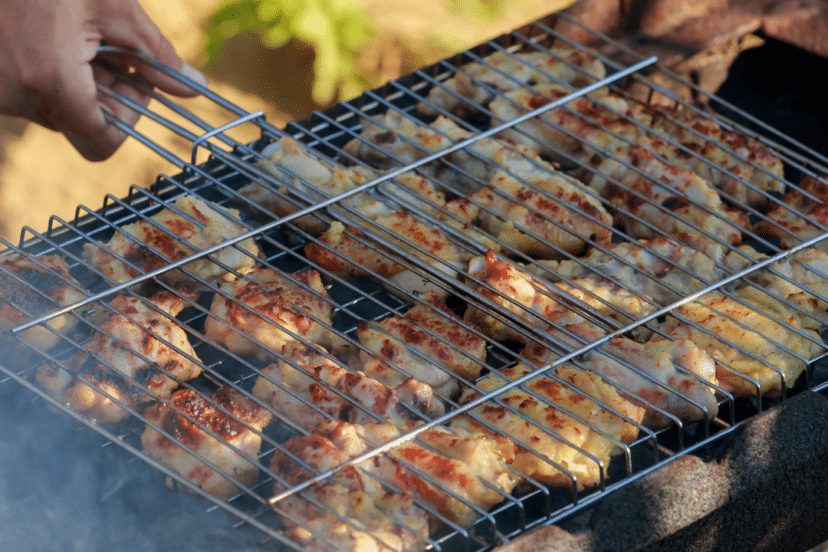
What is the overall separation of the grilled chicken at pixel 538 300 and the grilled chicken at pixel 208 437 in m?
0.89

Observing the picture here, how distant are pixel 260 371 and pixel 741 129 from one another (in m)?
2.47

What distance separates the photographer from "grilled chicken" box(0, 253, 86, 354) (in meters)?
2.89

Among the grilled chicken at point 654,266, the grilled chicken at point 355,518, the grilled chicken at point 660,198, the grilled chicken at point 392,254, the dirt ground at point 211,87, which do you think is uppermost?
the grilled chicken at point 660,198

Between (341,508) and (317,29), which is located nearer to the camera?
(341,508)

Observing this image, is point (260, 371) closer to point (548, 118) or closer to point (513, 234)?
point (513, 234)

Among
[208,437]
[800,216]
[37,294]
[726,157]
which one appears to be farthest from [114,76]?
[800,216]

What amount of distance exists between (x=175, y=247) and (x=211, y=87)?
4131 millimetres

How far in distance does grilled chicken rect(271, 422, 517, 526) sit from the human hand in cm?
173

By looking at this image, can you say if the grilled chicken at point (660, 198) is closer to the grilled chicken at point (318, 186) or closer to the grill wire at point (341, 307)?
the grill wire at point (341, 307)

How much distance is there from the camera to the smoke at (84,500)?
2334 millimetres

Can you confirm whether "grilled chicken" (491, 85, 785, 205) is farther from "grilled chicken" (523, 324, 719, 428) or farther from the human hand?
the human hand

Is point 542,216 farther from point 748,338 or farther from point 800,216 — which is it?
point 800,216

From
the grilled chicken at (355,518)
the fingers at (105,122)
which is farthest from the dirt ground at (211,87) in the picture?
the grilled chicken at (355,518)

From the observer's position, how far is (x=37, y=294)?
298 cm
